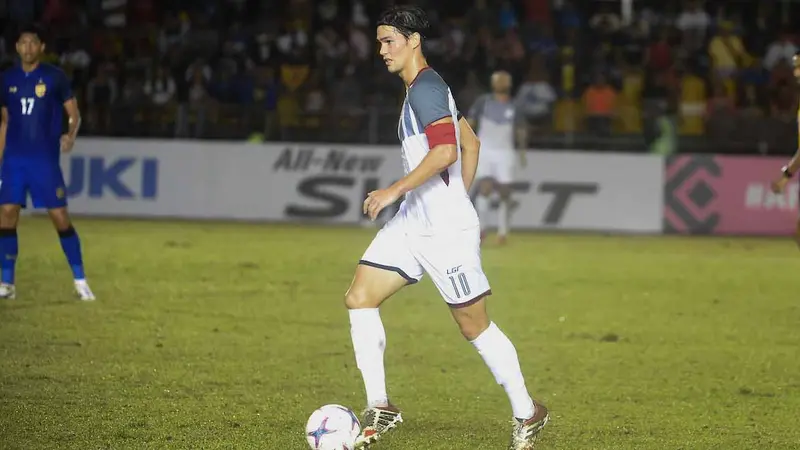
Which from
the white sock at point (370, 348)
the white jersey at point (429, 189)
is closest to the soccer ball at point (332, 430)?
the white sock at point (370, 348)

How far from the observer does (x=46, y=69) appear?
11.6 m

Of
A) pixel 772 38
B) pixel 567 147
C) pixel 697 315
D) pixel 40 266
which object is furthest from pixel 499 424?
pixel 772 38

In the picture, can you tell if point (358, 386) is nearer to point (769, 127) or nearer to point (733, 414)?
point (733, 414)

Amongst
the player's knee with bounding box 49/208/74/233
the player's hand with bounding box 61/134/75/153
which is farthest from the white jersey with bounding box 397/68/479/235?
the player's knee with bounding box 49/208/74/233

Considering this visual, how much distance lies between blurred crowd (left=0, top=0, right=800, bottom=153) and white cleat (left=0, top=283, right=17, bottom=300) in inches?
400

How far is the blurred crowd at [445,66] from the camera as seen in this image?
21938 mm

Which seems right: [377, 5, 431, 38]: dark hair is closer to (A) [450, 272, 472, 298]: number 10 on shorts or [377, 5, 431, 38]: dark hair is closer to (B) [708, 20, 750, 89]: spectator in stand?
(A) [450, 272, 472, 298]: number 10 on shorts

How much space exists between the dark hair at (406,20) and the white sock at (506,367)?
1.49 meters

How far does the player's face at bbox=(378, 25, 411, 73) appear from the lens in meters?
6.32

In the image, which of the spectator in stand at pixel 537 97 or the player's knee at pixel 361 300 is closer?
the player's knee at pixel 361 300

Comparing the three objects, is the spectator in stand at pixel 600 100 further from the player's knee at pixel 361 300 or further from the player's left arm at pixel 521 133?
the player's knee at pixel 361 300

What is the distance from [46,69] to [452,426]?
618 cm

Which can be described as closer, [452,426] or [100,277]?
[452,426]

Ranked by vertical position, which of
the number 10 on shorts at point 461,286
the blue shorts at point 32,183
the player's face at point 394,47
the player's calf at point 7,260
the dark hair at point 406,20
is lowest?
the player's calf at point 7,260
